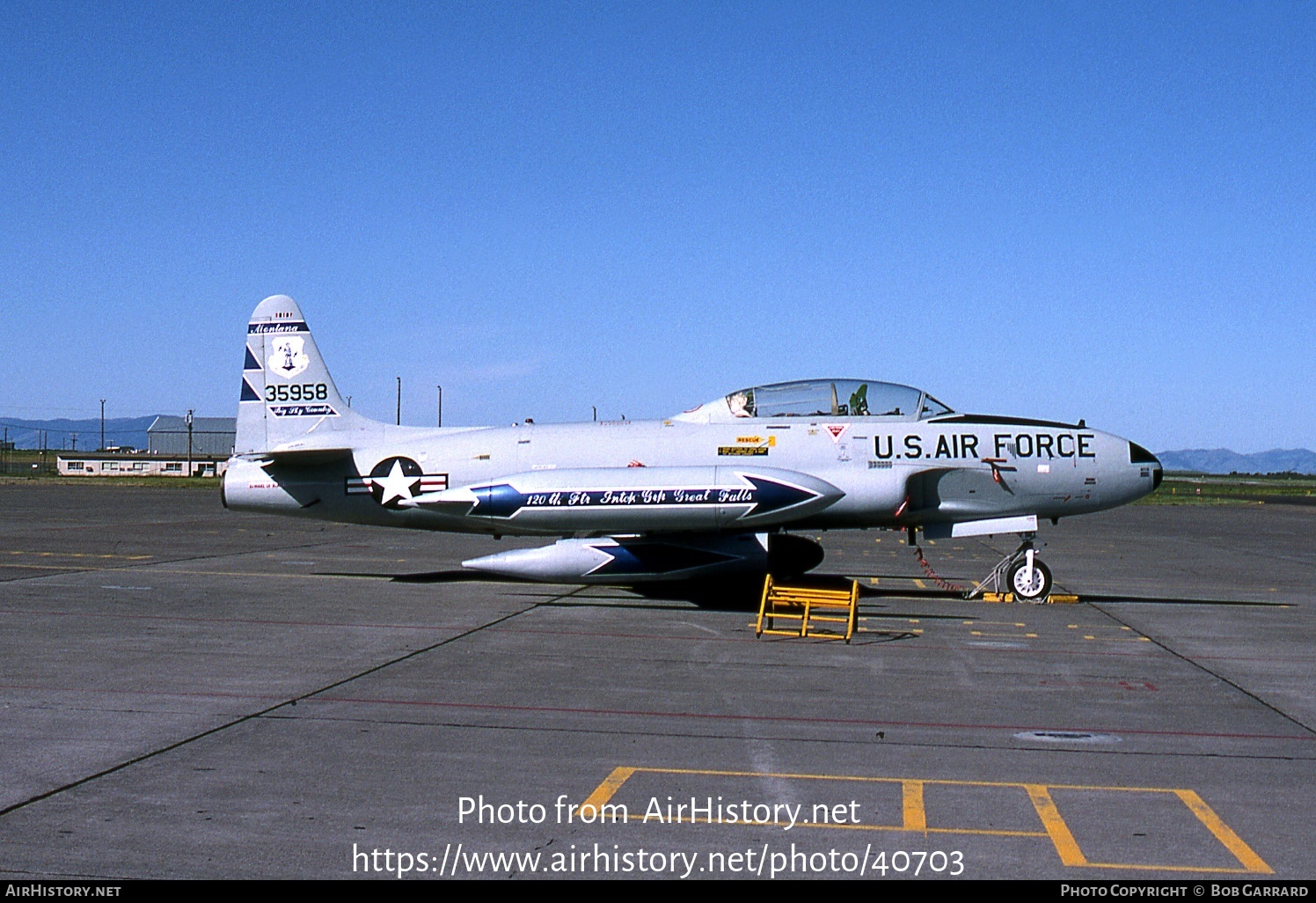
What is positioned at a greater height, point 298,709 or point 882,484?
point 882,484

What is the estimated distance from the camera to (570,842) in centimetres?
598

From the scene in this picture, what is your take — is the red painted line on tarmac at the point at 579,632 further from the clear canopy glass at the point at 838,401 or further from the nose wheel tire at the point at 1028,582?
the clear canopy glass at the point at 838,401

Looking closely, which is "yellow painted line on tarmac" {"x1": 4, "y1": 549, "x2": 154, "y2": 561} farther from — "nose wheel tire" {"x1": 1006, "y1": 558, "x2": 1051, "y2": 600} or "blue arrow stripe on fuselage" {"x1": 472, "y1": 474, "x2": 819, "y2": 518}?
"nose wheel tire" {"x1": 1006, "y1": 558, "x2": 1051, "y2": 600}

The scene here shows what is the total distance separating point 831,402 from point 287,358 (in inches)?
366

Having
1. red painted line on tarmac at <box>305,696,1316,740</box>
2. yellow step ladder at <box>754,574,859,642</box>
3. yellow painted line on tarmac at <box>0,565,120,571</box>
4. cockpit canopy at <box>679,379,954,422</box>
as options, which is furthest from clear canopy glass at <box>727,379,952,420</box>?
yellow painted line on tarmac at <box>0,565,120,571</box>

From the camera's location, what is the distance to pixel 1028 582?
56.4 feet

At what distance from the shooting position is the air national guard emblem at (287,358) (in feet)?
62.8

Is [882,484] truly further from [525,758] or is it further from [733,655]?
[525,758]

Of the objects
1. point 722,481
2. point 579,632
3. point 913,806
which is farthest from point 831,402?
point 913,806

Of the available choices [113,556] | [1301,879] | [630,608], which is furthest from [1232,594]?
[113,556]

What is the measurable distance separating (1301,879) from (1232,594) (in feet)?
48.7

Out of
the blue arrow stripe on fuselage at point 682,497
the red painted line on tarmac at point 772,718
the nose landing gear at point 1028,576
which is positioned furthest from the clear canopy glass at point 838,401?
the red painted line on tarmac at point 772,718

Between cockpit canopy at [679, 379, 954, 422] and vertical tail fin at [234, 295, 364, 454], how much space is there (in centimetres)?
658

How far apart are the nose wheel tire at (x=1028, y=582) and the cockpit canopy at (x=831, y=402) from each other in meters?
2.68
